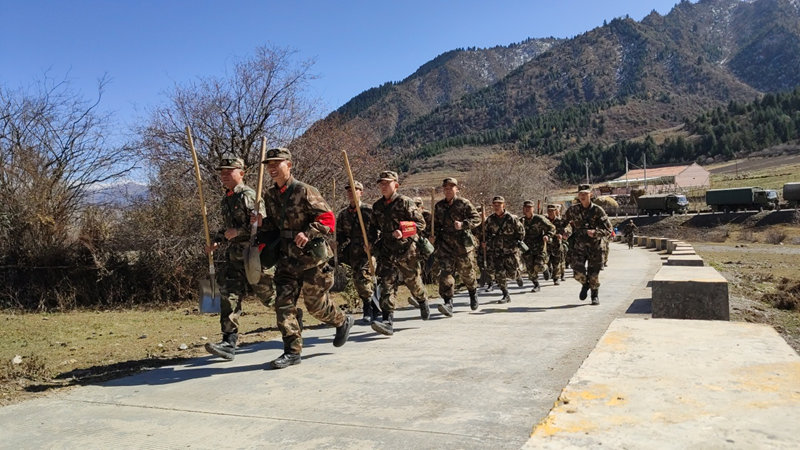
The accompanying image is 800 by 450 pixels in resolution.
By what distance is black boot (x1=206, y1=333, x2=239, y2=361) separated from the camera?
5.96 meters

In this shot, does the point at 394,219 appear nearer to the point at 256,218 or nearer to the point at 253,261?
the point at 256,218

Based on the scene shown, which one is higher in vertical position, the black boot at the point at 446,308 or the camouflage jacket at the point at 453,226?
the camouflage jacket at the point at 453,226

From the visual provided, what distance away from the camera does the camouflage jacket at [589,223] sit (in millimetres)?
10508

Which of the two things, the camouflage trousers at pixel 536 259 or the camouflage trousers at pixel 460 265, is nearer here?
the camouflage trousers at pixel 460 265

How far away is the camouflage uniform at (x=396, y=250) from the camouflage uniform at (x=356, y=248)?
417 millimetres

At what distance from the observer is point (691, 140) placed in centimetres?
14725

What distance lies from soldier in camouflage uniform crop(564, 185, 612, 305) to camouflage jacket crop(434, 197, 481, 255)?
198 cm

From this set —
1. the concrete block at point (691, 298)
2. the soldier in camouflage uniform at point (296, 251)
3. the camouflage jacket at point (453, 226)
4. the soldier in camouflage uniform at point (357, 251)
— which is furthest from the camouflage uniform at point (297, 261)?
the camouflage jacket at point (453, 226)

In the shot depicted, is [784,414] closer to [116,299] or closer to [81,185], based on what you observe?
[116,299]

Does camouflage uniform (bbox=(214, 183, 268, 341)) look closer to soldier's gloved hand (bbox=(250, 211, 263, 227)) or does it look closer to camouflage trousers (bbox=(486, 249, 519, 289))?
soldier's gloved hand (bbox=(250, 211, 263, 227))

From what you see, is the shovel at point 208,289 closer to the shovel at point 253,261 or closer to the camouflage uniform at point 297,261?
the shovel at point 253,261

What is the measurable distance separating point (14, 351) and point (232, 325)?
3131mm

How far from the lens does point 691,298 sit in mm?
6621

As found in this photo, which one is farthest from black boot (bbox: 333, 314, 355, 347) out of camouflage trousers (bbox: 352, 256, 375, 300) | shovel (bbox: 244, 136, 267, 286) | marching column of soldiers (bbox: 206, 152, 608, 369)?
camouflage trousers (bbox: 352, 256, 375, 300)
